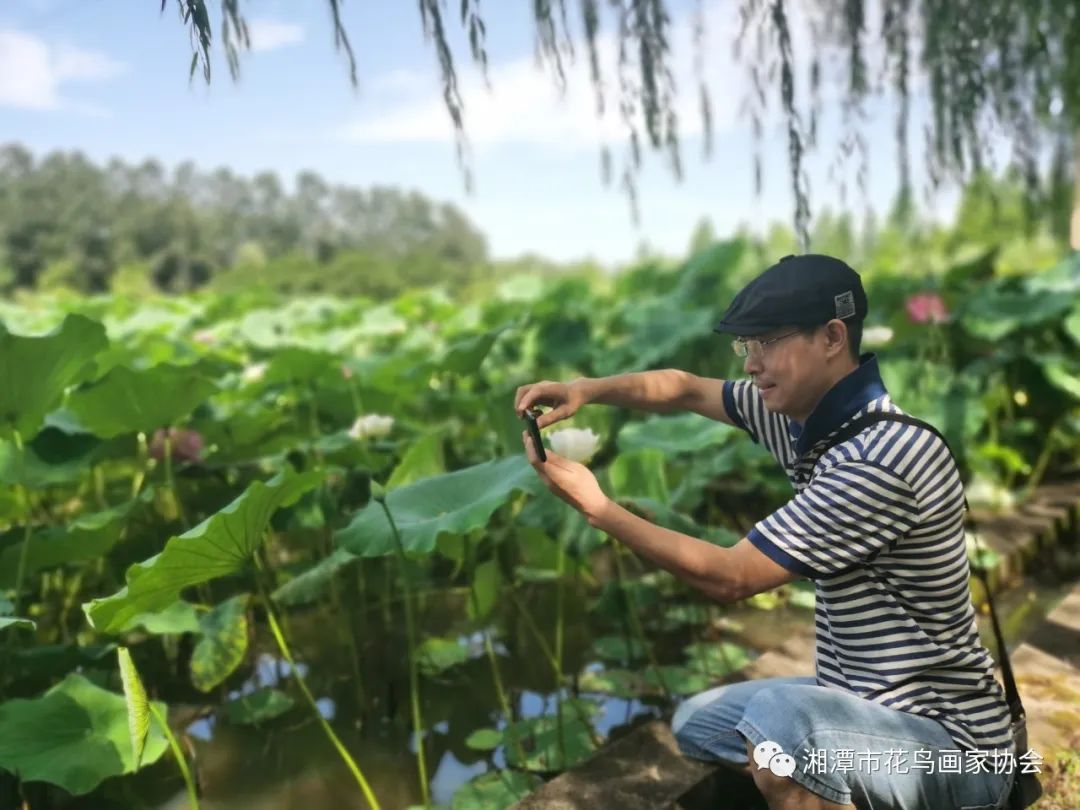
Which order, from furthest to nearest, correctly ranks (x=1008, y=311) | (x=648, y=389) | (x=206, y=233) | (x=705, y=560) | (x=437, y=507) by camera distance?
(x=206, y=233) → (x=1008, y=311) → (x=437, y=507) → (x=648, y=389) → (x=705, y=560)

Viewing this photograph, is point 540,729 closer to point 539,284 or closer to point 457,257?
point 539,284

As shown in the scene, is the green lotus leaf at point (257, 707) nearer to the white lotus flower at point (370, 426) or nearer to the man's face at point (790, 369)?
the white lotus flower at point (370, 426)

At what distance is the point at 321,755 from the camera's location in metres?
1.94

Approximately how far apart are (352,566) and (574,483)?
60.6 inches

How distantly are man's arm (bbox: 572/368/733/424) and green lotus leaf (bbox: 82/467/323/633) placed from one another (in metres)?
0.48

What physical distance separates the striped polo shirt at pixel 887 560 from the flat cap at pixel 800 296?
0.30 ft

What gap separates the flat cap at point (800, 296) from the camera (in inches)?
43.0

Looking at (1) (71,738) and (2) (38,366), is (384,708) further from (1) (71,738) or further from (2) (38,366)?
(2) (38,366)

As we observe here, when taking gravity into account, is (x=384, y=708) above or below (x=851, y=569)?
below

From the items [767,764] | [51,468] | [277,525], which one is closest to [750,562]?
[767,764]

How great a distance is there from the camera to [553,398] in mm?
1367

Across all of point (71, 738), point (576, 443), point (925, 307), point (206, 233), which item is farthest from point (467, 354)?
point (206, 233)

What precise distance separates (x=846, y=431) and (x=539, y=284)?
5.18 meters

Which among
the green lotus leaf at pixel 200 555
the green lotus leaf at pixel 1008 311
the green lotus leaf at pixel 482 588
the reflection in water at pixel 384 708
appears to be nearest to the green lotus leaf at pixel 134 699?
the green lotus leaf at pixel 200 555
